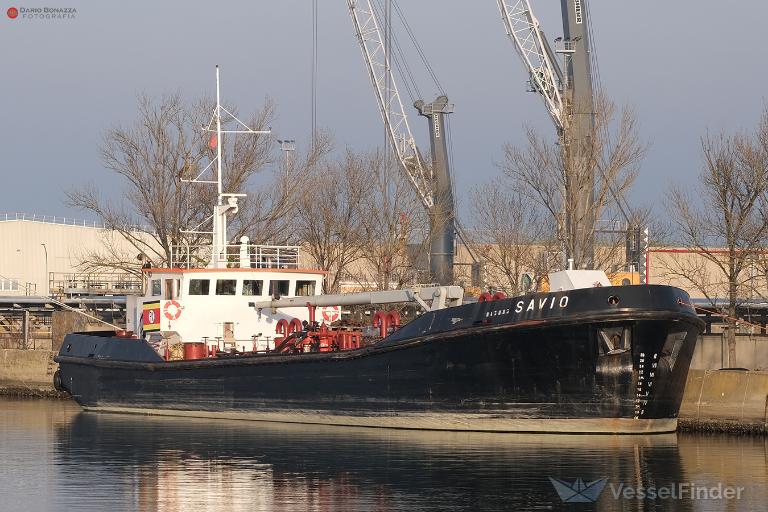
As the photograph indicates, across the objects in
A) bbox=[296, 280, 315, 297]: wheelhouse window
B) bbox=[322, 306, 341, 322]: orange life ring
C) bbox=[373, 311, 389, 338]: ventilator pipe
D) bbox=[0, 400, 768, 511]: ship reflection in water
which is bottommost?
bbox=[0, 400, 768, 511]: ship reflection in water

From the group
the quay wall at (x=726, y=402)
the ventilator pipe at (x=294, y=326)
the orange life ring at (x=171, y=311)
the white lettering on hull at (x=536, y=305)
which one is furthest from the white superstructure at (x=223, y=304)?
the quay wall at (x=726, y=402)

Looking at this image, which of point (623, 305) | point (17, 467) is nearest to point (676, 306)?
point (623, 305)

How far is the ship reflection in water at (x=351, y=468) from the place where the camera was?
17.9m

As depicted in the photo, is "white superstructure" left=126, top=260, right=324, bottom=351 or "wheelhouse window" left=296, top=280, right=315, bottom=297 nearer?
"white superstructure" left=126, top=260, right=324, bottom=351

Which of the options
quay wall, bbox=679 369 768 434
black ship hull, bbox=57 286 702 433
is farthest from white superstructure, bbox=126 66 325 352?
quay wall, bbox=679 369 768 434

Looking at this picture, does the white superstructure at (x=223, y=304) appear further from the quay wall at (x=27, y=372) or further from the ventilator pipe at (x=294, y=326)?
the quay wall at (x=27, y=372)

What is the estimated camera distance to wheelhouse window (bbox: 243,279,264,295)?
3170 centimetres

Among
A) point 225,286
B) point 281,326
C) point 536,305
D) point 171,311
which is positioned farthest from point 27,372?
point 536,305

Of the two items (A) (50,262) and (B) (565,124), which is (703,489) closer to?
(B) (565,124)

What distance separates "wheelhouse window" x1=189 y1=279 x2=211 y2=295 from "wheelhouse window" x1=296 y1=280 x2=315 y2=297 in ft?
7.47

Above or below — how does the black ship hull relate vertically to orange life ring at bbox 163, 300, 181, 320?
below

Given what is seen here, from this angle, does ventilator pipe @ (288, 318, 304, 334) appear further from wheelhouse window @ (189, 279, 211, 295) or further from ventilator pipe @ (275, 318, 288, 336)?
wheelhouse window @ (189, 279, 211, 295)

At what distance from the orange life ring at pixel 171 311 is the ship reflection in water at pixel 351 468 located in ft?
15.4

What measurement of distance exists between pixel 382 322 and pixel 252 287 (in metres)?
6.10
